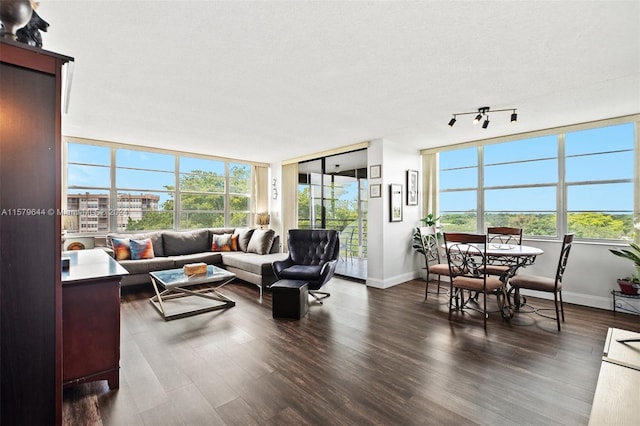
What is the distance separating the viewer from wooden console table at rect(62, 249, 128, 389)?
1896mm

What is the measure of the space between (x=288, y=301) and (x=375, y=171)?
269cm

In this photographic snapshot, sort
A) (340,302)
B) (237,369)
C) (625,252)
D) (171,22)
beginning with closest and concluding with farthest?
(171,22) → (237,369) → (625,252) → (340,302)

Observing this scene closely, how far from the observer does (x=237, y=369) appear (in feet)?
7.54

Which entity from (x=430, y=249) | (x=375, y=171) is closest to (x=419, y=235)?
(x=430, y=249)

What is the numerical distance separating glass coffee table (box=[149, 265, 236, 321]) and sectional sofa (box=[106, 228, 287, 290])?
721 mm

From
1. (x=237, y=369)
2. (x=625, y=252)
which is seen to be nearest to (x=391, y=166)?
(x=625, y=252)

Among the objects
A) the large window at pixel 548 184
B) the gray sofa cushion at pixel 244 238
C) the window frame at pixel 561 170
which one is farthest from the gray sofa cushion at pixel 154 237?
the window frame at pixel 561 170

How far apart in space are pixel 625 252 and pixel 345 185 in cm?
411

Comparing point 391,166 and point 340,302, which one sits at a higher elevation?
point 391,166

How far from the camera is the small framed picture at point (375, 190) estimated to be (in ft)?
16.1

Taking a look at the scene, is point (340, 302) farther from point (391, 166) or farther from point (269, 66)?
point (269, 66)

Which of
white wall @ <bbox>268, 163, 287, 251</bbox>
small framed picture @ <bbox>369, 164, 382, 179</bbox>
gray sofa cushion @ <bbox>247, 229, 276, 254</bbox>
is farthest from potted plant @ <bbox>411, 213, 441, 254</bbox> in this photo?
white wall @ <bbox>268, 163, 287, 251</bbox>

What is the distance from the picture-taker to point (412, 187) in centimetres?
546

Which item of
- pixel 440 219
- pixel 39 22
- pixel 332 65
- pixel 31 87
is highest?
pixel 332 65
